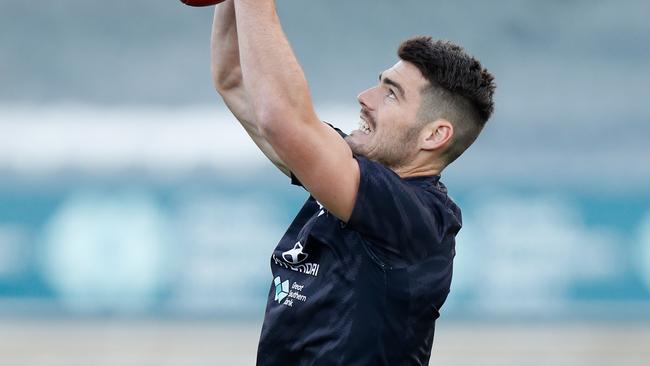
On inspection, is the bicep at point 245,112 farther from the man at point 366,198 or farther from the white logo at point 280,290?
the white logo at point 280,290

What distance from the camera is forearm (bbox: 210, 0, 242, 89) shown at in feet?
10.9

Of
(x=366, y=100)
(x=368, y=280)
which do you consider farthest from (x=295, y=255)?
(x=366, y=100)

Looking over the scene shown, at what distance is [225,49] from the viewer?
3410 millimetres

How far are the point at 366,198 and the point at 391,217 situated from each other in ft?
0.28

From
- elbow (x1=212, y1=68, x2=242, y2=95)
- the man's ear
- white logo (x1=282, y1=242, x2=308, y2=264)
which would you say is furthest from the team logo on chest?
elbow (x1=212, y1=68, x2=242, y2=95)

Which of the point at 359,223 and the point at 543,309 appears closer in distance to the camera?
the point at 359,223

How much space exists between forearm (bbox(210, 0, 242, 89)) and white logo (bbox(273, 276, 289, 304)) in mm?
680

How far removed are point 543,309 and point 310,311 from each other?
7305 millimetres

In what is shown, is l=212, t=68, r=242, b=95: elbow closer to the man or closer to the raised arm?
the raised arm

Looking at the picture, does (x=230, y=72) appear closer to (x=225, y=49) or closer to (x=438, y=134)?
(x=225, y=49)

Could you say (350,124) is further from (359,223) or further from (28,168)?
(359,223)

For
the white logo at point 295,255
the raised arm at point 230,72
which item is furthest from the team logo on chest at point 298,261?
the raised arm at point 230,72

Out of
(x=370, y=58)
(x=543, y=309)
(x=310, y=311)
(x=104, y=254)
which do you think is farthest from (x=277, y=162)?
(x=370, y=58)

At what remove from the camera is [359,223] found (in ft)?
9.53
